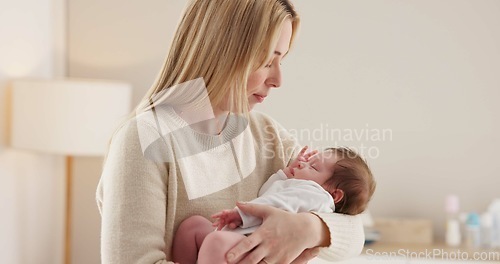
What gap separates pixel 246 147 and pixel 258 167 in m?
0.05

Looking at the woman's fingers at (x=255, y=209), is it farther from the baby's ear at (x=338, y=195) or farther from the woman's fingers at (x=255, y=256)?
the baby's ear at (x=338, y=195)

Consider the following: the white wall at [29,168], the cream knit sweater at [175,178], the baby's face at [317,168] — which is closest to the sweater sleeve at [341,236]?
the cream knit sweater at [175,178]

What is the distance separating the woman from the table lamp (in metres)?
1.29

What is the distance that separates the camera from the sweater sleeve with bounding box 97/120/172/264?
3.74 ft

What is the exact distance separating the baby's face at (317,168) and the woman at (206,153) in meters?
0.07

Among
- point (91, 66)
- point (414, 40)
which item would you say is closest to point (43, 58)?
point (91, 66)

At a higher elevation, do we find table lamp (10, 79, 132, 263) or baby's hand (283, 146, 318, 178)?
baby's hand (283, 146, 318, 178)

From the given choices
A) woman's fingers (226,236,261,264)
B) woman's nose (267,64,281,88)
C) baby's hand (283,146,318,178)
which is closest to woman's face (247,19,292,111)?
woman's nose (267,64,281,88)

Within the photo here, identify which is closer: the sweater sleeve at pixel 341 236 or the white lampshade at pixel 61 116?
the sweater sleeve at pixel 341 236

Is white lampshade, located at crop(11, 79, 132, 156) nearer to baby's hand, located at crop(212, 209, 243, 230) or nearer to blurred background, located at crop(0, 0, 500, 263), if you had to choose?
blurred background, located at crop(0, 0, 500, 263)

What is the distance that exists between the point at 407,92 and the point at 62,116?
4.28ft

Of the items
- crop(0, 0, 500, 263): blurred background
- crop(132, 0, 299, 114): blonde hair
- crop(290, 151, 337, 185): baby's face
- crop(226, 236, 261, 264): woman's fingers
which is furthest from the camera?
crop(0, 0, 500, 263): blurred background

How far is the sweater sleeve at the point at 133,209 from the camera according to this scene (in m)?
1.14

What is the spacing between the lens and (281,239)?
117cm
